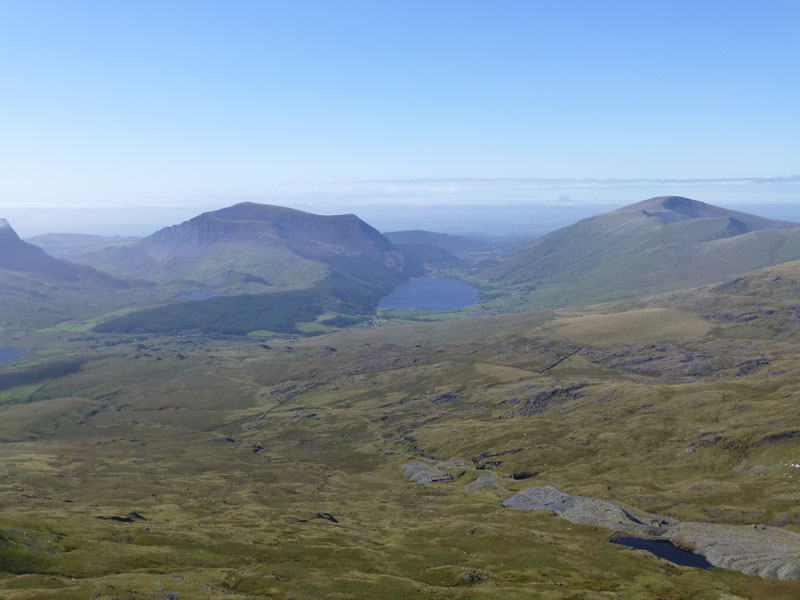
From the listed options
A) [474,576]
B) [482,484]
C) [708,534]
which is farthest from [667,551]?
[482,484]

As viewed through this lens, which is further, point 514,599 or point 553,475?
point 553,475

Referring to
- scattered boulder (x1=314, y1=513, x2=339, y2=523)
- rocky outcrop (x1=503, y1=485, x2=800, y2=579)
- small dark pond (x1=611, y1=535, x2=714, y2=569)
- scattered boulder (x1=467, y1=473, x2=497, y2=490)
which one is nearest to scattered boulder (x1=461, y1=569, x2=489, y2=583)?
small dark pond (x1=611, y1=535, x2=714, y2=569)

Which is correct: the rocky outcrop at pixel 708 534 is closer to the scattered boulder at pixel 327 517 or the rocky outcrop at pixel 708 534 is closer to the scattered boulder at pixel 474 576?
the scattered boulder at pixel 474 576

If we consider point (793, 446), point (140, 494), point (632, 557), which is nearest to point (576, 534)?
point (632, 557)

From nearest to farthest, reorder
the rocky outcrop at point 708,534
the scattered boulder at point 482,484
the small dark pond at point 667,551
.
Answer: the rocky outcrop at point 708,534 → the small dark pond at point 667,551 → the scattered boulder at point 482,484

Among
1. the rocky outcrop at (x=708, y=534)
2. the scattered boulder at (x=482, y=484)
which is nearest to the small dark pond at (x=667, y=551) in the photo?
the rocky outcrop at (x=708, y=534)

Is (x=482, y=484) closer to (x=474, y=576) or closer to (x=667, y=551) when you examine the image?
(x=667, y=551)

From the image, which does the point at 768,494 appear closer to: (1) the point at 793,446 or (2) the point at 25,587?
(1) the point at 793,446


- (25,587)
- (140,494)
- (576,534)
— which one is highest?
(25,587)
